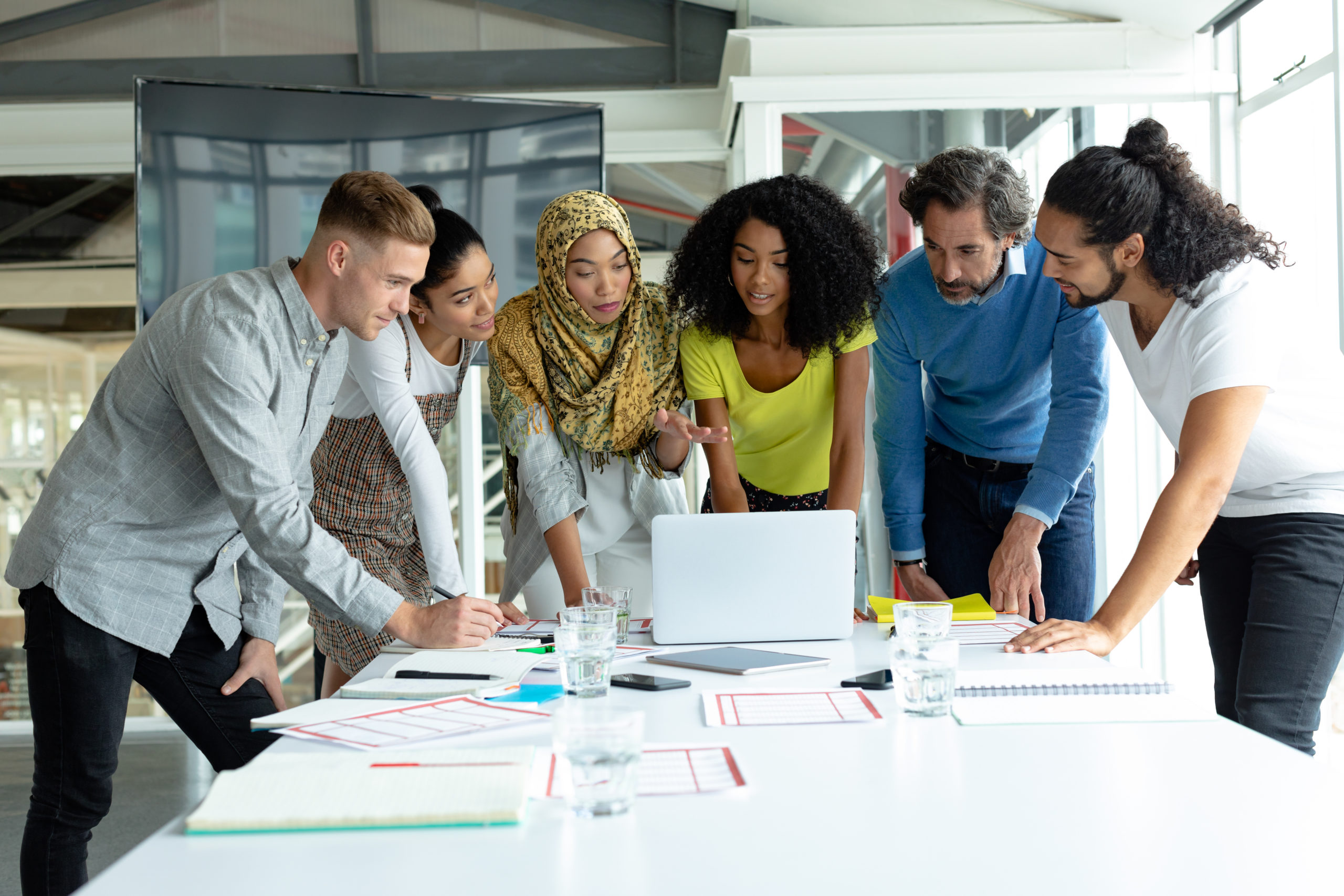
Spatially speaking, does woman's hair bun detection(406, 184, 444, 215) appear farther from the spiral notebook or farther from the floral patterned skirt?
the spiral notebook

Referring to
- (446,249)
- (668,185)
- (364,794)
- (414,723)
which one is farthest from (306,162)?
(364,794)

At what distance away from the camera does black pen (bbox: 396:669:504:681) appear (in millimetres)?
1344

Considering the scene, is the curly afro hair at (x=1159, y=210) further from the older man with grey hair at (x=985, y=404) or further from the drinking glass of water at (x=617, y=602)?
the drinking glass of water at (x=617, y=602)

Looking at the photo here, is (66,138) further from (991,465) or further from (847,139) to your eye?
(991,465)

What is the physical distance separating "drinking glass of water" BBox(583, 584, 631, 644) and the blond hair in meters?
0.63

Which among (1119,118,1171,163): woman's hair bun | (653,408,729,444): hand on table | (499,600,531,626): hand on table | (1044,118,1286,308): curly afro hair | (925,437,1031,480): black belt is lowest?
(499,600,531,626): hand on table

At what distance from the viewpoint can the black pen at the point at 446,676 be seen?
52.9 inches

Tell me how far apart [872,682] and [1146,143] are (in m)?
1.03

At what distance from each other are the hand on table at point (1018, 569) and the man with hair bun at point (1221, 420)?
27cm

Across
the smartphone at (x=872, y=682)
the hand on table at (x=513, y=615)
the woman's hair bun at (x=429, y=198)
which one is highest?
the woman's hair bun at (x=429, y=198)

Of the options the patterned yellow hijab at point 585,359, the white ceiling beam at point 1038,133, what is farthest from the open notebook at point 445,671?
the white ceiling beam at point 1038,133

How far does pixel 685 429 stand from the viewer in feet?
6.54

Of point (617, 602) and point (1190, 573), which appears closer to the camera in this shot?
point (617, 602)

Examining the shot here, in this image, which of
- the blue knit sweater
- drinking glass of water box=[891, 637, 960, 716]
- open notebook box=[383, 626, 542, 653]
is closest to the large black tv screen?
the blue knit sweater
